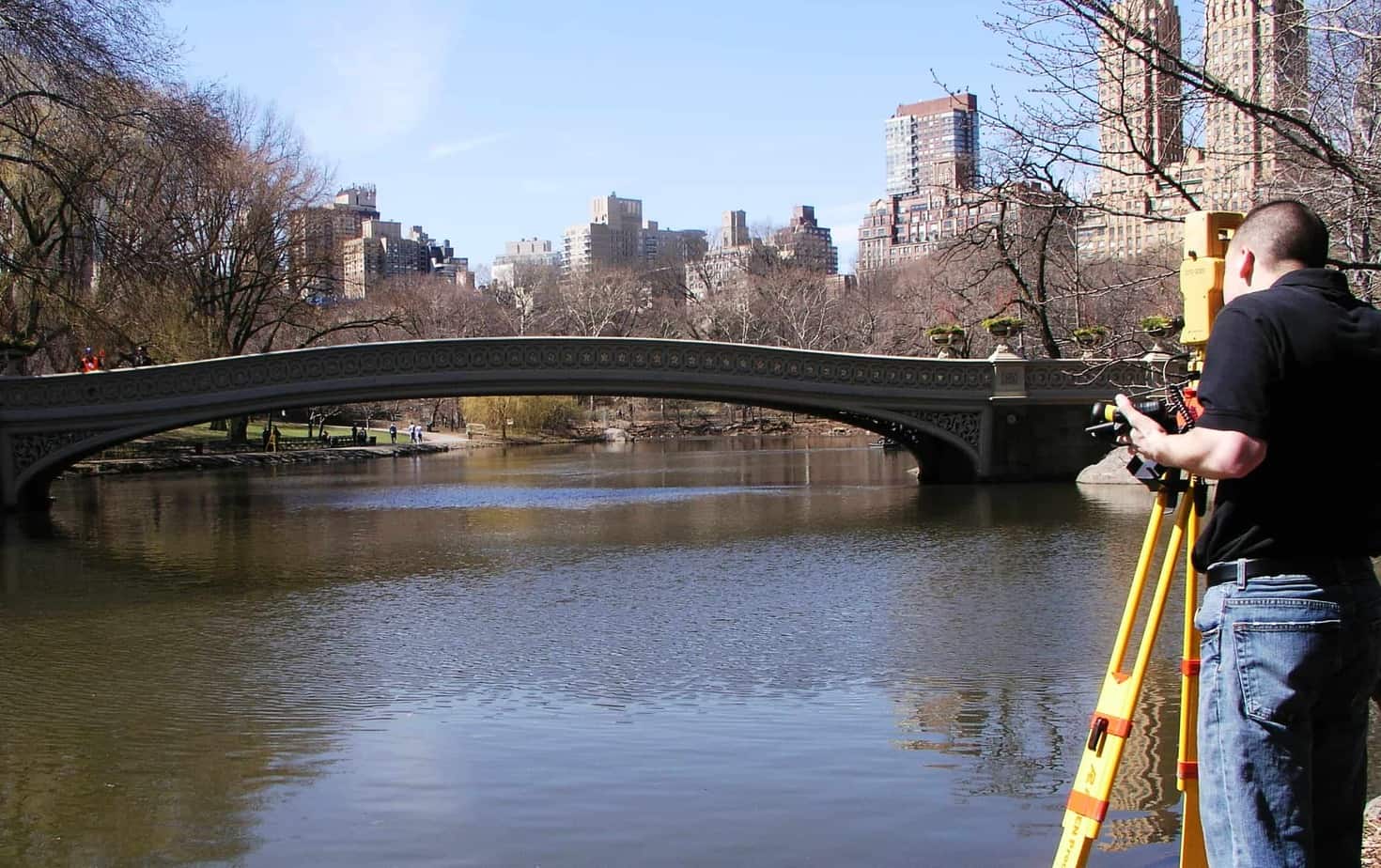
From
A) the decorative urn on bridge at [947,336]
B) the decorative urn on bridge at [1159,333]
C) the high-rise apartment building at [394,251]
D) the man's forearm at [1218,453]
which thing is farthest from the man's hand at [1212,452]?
the high-rise apartment building at [394,251]

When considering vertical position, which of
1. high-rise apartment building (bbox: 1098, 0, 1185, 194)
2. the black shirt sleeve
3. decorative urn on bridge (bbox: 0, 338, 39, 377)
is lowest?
the black shirt sleeve

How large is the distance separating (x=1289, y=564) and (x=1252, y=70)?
7174 mm

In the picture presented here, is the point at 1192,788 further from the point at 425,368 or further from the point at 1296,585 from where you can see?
the point at 425,368

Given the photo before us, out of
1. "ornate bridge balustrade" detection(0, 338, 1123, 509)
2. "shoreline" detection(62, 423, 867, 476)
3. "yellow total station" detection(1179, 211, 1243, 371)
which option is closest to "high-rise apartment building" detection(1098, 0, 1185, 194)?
"yellow total station" detection(1179, 211, 1243, 371)

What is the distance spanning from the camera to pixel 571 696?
8500mm

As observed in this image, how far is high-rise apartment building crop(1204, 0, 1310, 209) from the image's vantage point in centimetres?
743

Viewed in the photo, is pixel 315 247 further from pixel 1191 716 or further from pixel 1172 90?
pixel 1191 716

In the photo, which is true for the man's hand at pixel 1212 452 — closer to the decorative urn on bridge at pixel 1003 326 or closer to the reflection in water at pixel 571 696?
the reflection in water at pixel 571 696

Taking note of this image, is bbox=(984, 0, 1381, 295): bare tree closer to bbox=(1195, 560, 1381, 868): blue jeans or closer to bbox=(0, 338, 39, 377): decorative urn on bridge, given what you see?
bbox=(1195, 560, 1381, 868): blue jeans

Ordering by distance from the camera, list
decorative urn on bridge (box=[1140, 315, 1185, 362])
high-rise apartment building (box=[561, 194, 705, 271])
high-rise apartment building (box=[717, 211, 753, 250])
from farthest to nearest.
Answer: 1. high-rise apartment building (box=[561, 194, 705, 271])
2. high-rise apartment building (box=[717, 211, 753, 250])
3. decorative urn on bridge (box=[1140, 315, 1185, 362])

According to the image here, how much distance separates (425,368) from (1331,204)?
771 inches

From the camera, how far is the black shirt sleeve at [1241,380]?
111 inches

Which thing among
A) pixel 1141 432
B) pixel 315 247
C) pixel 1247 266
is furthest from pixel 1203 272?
pixel 315 247

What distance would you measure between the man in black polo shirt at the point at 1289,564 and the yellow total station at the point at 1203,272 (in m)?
0.40
